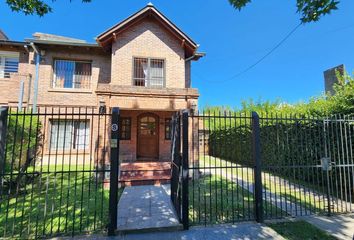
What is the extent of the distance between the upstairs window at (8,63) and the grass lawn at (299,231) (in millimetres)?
16089

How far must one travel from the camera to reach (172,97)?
9.84 meters

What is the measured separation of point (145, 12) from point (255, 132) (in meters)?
10.2

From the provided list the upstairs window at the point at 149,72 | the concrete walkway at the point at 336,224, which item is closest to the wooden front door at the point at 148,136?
the upstairs window at the point at 149,72

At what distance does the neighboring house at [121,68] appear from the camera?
38.6 feet

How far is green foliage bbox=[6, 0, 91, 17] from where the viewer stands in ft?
15.2

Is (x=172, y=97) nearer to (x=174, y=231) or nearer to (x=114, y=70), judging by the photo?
(x=114, y=70)

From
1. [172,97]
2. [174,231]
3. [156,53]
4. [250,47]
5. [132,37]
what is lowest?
[174,231]

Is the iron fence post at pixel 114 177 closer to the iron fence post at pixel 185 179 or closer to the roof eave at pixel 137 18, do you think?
the iron fence post at pixel 185 179

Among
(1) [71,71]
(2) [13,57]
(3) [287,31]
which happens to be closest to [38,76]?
(1) [71,71]

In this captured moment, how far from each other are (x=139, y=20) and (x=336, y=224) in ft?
41.0

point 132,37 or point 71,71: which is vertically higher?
point 132,37

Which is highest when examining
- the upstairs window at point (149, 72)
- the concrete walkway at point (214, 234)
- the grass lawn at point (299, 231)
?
the upstairs window at point (149, 72)

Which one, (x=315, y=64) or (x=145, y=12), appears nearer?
(x=145, y=12)

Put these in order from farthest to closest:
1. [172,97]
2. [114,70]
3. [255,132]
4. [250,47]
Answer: [250,47]
[114,70]
[172,97]
[255,132]
